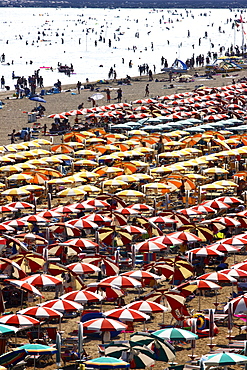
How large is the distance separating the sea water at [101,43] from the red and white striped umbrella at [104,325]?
2504 inches

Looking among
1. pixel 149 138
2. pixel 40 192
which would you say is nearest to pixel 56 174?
pixel 40 192

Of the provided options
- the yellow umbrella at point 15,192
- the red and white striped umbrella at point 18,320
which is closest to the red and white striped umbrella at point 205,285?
the red and white striped umbrella at point 18,320

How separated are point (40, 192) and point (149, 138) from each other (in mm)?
10418

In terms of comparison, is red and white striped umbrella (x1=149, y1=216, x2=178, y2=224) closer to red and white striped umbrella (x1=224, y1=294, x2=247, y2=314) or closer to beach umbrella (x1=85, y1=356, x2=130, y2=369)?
red and white striped umbrella (x1=224, y1=294, x2=247, y2=314)

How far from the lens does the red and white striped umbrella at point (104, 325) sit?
1499 cm

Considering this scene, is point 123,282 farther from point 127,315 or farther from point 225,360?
point 225,360

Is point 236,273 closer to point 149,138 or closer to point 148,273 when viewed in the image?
point 148,273

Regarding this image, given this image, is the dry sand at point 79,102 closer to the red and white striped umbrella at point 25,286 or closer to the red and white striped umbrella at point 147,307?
the red and white striped umbrella at point 25,286

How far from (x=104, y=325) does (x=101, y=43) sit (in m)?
116

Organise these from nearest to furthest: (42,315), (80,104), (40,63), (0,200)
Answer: (42,315)
(0,200)
(80,104)
(40,63)

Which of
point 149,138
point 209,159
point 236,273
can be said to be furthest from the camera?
point 149,138

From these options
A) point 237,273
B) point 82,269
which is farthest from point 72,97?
point 237,273

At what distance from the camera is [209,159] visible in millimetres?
32219

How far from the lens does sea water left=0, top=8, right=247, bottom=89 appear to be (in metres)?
90.6
